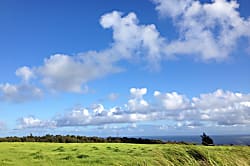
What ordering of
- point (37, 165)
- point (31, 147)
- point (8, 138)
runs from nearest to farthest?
1. point (37, 165)
2. point (31, 147)
3. point (8, 138)

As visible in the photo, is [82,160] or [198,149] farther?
[82,160]

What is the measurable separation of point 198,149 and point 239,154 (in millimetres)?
721

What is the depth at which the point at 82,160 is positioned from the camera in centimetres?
2183

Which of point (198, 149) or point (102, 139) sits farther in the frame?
point (102, 139)

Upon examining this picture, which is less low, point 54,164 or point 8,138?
point 8,138

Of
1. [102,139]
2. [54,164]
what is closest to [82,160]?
[54,164]

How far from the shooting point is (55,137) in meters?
42.2

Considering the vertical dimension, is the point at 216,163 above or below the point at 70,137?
below

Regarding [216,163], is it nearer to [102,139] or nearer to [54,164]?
[54,164]

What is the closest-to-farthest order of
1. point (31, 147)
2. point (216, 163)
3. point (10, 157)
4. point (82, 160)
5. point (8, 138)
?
point (216, 163)
point (82, 160)
point (10, 157)
point (31, 147)
point (8, 138)

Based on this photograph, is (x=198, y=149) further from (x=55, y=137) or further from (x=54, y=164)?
(x=55, y=137)

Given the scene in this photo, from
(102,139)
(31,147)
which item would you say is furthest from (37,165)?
(102,139)

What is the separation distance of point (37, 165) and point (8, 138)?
22.1m

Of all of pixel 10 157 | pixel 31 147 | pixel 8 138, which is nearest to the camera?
pixel 10 157
